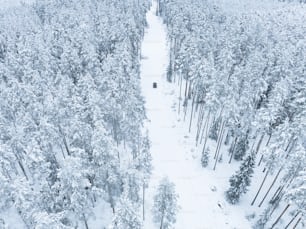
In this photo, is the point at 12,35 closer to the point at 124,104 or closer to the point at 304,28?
the point at 124,104

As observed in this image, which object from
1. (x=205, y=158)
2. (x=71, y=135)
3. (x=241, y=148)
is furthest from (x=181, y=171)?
(x=71, y=135)

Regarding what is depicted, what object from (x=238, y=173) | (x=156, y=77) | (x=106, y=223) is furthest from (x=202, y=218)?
(x=156, y=77)

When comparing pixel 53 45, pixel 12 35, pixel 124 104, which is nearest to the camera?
pixel 124 104

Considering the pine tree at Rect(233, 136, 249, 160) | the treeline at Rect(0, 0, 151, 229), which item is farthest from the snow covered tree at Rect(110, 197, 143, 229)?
the pine tree at Rect(233, 136, 249, 160)

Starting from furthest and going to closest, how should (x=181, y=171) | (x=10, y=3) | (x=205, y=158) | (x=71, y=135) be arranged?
(x=10, y=3) < (x=181, y=171) < (x=205, y=158) < (x=71, y=135)

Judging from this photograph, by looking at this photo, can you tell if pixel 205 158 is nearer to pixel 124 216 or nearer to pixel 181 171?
pixel 181 171

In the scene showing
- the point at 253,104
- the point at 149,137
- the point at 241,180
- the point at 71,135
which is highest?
the point at 71,135
